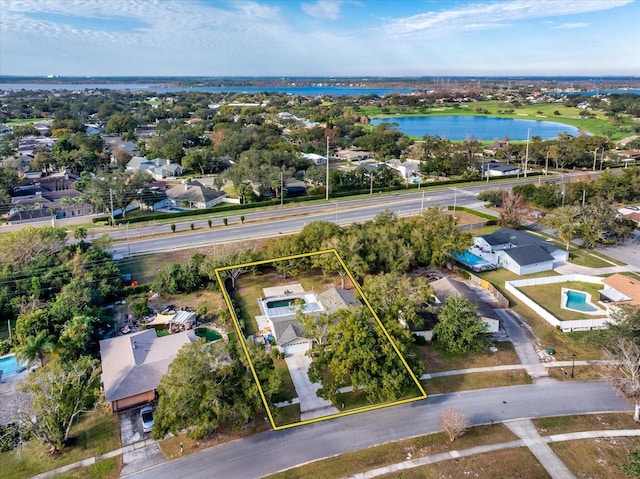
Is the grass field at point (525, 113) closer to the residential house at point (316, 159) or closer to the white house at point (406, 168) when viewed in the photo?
the white house at point (406, 168)

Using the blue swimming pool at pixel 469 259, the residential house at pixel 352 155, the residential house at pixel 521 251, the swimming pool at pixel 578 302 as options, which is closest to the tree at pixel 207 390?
the swimming pool at pixel 578 302

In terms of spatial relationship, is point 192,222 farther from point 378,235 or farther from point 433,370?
point 433,370

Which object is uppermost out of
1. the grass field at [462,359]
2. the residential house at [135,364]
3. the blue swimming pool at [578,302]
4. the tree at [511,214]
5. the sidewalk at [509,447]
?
the tree at [511,214]

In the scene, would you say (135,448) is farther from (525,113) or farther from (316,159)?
(525,113)

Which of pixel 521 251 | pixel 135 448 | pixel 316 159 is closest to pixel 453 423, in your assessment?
pixel 135 448

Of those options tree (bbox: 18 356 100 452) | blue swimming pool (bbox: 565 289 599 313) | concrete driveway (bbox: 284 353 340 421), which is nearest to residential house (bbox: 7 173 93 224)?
tree (bbox: 18 356 100 452)

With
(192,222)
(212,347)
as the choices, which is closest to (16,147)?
(192,222)
